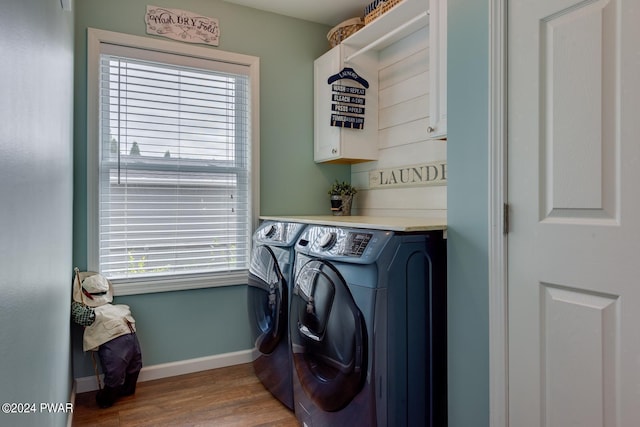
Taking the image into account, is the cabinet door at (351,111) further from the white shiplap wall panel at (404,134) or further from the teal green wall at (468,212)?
the teal green wall at (468,212)

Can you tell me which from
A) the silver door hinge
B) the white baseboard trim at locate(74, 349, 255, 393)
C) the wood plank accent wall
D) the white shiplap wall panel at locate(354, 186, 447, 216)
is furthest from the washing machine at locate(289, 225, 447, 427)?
the white baseboard trim at locate(74, 349, 255, 393)

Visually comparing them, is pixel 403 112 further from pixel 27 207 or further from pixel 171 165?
pixel 27 207

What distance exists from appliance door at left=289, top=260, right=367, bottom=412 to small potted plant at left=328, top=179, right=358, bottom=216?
3.71 ft

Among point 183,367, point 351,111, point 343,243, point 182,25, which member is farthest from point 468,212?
point 182,25

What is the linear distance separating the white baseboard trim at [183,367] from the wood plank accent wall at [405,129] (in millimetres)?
1378

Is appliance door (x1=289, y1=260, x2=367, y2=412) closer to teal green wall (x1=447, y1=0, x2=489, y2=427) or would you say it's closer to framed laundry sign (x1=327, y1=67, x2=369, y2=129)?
teal green wall (x1=447, y1=0, x2=489, y2=427)

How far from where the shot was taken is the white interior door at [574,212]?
106 cm

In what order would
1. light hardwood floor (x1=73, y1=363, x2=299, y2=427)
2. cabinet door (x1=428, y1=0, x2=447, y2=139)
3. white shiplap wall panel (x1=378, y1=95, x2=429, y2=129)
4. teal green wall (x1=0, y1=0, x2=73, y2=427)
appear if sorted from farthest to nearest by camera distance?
white shiplap wall panel (x1=378, y1=95, x2=429, y2=129) → light hardwood floor (x1=73, y1=363, x2=299, y2=427) → cabinet door (x1=428, y1=0, x2=447, y2=139) → teal green wall (x1=0, y1=0, x2=73, y2=427)

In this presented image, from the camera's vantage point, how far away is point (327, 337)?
1.69 meters

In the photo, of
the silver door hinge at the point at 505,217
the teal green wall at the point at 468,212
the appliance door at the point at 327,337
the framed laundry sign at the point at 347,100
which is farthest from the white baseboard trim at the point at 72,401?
the framed laundry sign at the point at 347,100

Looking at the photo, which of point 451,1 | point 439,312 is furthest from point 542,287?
point 451,1

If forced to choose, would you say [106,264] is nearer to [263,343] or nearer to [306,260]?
[263,343]

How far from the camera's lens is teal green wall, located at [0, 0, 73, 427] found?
2.18 feet

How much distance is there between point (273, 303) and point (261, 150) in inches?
47.3
